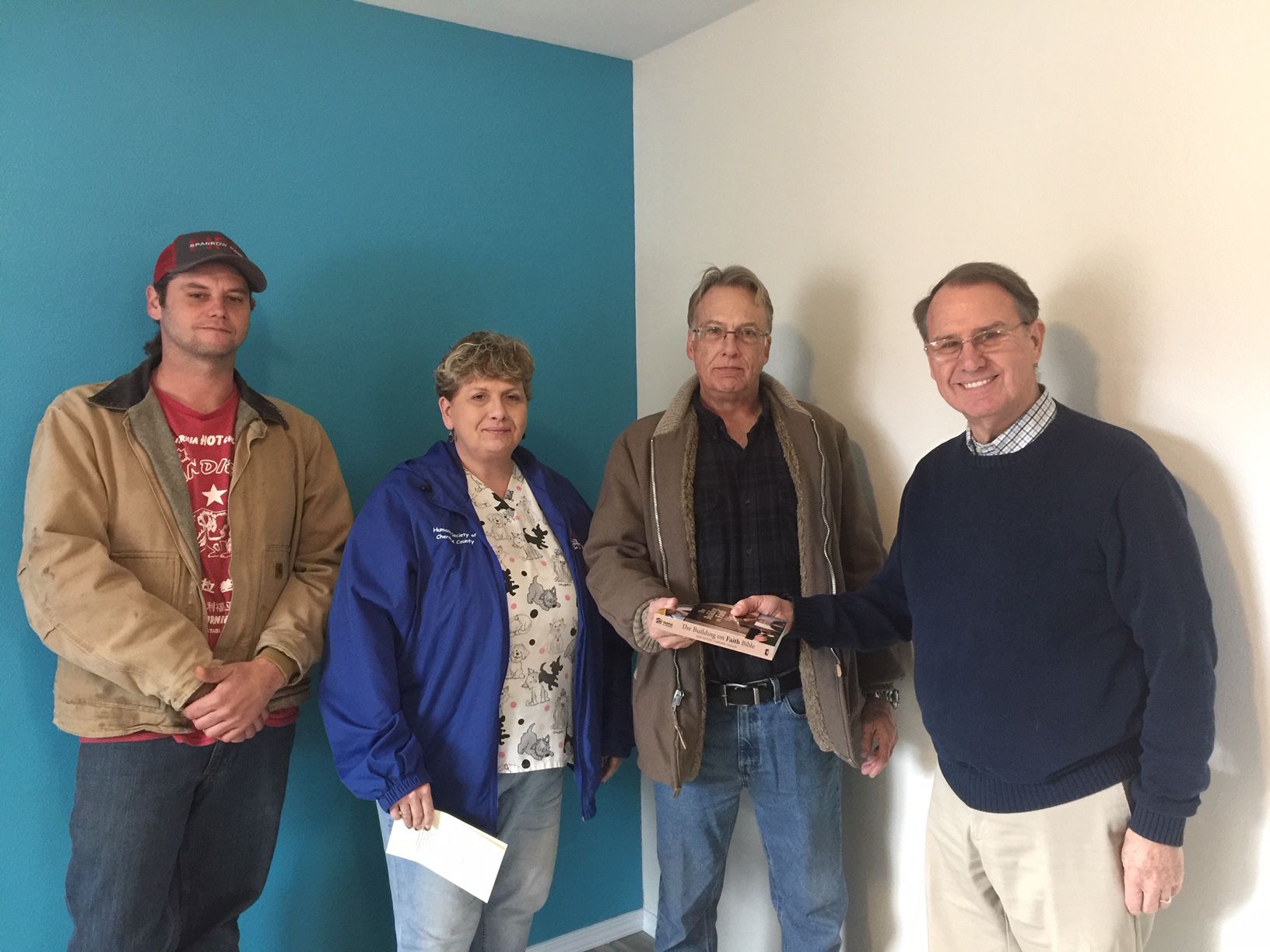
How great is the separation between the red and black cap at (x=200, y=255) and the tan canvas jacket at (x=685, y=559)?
2.93 ft

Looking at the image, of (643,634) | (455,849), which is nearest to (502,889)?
(455,849)

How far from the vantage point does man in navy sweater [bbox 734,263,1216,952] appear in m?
1.39

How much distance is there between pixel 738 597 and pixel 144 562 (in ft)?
3.96

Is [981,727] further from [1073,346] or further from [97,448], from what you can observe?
[97,448]

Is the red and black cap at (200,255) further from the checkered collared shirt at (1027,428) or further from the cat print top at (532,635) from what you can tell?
the checkered collared shirt at (1027,428)

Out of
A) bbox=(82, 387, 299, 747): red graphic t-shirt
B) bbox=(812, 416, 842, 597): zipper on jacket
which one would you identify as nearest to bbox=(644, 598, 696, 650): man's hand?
bbox=(812, 416, 842, 597): zipper on jacket

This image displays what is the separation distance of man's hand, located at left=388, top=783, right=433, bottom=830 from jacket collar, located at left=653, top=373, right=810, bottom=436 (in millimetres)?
895

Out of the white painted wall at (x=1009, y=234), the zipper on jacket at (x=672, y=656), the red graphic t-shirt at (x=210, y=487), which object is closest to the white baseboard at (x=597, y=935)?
the white painted wall at (x=1009, y=234)

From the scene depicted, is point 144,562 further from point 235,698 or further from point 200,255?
point 200,255

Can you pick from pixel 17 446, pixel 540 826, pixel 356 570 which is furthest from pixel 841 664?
pixel 17 446

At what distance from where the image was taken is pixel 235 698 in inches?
71.0

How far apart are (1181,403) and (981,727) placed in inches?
26.3

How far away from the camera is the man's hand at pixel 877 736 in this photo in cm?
208

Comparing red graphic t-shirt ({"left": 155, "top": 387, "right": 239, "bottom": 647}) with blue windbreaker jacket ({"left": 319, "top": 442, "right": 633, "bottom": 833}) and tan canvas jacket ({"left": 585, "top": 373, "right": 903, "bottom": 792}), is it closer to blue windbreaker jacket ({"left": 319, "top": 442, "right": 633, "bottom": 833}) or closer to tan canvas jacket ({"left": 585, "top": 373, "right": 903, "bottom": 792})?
blue windbreaker jacket ({"left": 319, "top": 442, "right": 633, "bottom": 833})
